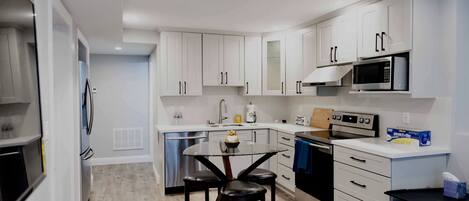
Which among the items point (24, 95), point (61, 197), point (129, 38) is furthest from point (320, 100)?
point (24, 95)

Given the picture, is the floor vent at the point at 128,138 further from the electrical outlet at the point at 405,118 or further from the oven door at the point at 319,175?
the electrical outlet at the point at 405,118

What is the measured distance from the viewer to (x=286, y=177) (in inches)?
172

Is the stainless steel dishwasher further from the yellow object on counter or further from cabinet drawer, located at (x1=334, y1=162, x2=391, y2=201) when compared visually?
cabinet drawer, located at (x1=334, y1=162, x2=391, y2=201)

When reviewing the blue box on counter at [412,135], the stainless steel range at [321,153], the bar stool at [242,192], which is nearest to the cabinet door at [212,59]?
the stainless steel range at [321,153]

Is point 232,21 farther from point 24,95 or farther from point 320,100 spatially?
point 24,95

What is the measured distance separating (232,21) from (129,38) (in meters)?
1.58

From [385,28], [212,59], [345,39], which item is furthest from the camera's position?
[212,59]

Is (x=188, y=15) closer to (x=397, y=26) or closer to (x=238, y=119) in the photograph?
(x=238, y=119)

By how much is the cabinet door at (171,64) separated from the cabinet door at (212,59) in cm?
38

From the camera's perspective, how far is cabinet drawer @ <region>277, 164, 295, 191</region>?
422cm

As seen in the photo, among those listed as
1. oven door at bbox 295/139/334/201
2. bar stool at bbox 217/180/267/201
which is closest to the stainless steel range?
oven door at bbox 295/139/334/201

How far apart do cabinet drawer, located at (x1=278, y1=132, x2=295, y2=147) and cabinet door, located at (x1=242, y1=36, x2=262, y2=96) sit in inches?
39.8

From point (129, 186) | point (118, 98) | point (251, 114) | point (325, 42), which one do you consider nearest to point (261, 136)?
point (251, 114)

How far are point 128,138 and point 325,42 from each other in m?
4.31
